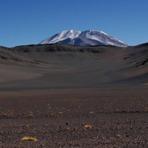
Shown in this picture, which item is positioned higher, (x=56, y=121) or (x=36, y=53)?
(x=36, y=53)

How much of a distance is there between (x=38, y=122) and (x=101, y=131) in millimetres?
3901

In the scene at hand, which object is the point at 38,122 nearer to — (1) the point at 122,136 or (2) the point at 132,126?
(2) the point at 132,126

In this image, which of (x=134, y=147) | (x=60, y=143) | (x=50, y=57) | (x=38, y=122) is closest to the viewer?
(x=134, y=147)

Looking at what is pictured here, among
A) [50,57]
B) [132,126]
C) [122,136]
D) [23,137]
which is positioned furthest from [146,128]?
[50,57]

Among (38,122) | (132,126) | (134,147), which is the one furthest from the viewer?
(38,122)

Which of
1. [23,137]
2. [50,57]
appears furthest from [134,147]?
[50,57]

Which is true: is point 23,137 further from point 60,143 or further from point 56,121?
point 56,121

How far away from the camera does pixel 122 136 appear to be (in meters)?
12.7

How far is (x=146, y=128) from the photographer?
14.5m

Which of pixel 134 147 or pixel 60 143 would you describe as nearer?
pixel 134 147

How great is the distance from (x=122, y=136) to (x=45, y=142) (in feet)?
6.47

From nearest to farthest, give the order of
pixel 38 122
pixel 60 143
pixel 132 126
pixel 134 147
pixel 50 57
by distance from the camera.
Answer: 1. pixel 134 147
2. pixel 60 143
3. pixel 132 126
4. pixel 38 122
5. pixel 50 57

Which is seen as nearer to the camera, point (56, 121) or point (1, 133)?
point (1, 133)

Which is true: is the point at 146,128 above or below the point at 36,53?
below
